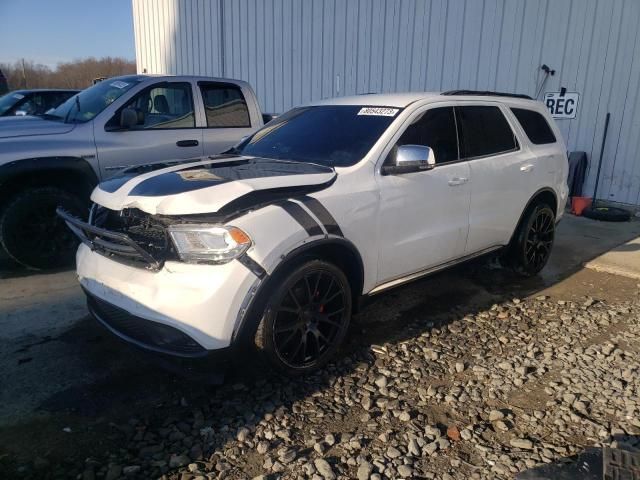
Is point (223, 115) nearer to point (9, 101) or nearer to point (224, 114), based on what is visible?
point (224, 114)

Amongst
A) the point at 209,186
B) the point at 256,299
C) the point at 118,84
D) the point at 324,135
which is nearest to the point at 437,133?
the point at 324,135

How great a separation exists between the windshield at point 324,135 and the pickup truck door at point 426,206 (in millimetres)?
247

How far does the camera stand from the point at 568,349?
3.74 meters

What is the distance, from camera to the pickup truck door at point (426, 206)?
3.55 m

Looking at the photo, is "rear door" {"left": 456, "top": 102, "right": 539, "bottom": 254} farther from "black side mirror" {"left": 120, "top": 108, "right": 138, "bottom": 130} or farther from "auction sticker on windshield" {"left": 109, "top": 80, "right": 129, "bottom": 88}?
"auction sticker on windshield" {"left": 109, "top": 80, "right": 129, "bottom": 88}

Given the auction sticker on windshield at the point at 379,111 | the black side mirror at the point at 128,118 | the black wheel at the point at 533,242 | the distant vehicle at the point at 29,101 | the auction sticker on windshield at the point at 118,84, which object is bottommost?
the black wheel at the point at 533,242

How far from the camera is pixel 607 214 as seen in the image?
7699mm

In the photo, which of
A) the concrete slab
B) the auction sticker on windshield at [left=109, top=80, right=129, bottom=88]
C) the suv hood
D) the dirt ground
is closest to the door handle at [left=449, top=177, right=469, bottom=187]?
the dirt ground

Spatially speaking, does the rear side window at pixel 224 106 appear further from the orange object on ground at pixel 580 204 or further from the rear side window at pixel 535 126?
the orange object on ground at pixel 580 204

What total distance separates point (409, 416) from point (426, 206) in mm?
1537

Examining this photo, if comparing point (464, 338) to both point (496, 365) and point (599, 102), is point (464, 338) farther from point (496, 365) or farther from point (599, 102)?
point (599, 102)

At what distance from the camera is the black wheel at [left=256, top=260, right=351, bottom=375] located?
2945mm

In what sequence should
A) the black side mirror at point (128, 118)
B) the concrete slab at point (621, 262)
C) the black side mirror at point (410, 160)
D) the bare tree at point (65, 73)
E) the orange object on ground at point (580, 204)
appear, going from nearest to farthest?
the black side mirror at point (410, 160) → the black side mirror at point (128, 118) → the concrete slab at point (621, 262) → the orange object on ground at point (580, 204) → the bare tree at point (65, 73)

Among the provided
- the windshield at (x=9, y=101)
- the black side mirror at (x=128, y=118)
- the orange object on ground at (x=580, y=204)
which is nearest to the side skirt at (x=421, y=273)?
the black side mirror at (x=128, y=118)
